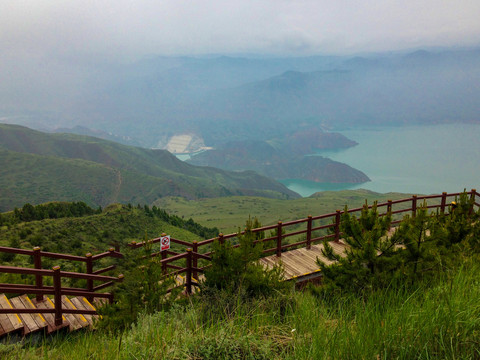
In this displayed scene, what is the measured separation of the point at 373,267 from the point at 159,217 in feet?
237

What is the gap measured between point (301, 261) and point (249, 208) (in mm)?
132310

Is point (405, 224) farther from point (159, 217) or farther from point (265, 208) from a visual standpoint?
point (265, 208)

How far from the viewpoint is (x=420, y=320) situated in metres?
2.67

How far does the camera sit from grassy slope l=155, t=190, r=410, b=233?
122 m

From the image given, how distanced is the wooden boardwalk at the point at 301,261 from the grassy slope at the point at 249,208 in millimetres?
99299

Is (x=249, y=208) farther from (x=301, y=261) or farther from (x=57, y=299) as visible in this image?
(x=57, y=299)

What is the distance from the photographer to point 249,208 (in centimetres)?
14150

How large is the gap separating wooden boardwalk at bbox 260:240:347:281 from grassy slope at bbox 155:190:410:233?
99299 millimetres

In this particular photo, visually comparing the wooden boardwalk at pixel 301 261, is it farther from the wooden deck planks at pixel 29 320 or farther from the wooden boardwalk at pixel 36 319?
the wooden deck planks at pixel 29 320

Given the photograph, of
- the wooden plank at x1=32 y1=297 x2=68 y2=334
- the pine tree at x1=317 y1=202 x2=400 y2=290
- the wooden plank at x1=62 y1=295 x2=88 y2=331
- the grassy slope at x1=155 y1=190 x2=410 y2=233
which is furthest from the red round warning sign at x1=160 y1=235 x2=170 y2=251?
the grassy slope at x1=155 y1=190 x2=410 y2=233

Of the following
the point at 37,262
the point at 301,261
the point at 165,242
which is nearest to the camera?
the point at 37,262

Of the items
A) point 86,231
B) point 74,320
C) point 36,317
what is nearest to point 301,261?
point 74,320

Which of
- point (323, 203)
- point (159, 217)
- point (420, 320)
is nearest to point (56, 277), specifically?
point (420, 320)

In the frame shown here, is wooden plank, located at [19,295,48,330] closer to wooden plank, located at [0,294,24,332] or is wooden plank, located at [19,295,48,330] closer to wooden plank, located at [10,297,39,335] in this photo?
wooden plank, located at [10,297,39,335]
